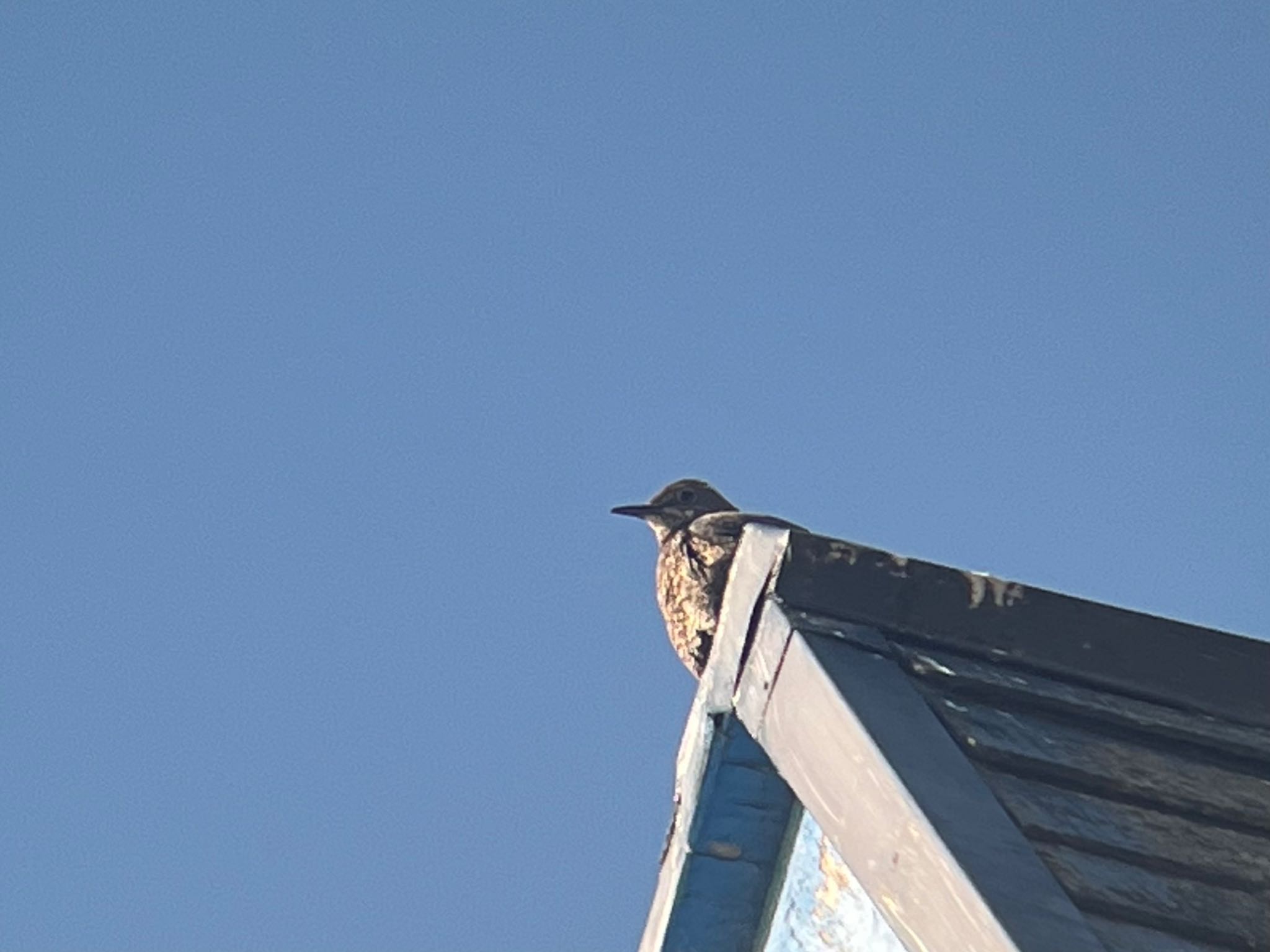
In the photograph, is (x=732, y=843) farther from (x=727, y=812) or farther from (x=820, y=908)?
(x=820, y=908)

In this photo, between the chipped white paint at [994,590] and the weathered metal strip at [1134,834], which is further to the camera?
the chipped white paint at [994,590]

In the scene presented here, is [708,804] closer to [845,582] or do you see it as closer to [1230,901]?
[845,582]

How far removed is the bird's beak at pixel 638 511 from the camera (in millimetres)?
6742

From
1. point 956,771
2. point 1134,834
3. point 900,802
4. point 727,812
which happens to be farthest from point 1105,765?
point 727,812

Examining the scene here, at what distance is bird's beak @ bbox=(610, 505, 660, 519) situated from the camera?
674cm

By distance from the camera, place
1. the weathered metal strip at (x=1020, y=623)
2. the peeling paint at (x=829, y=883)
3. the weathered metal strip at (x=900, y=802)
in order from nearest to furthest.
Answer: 1. the weathered metal strip at (x=900, y=802)
2. the peeling paint at (x=829, y=883)
3. the weathered metal strip at (x=1020, y=623)

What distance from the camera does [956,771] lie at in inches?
89.6

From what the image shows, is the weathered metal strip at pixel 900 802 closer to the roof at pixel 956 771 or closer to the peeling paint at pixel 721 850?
the roof at pixel 956 771

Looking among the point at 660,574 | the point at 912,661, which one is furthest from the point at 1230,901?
the point at 660,574

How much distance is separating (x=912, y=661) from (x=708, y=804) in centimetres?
36

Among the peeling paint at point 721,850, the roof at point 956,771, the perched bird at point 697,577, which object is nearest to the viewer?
the roof at point 956,771

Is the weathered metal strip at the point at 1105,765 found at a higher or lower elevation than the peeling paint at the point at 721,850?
higher

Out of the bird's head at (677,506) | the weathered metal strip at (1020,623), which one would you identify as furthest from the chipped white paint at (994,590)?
the bird's head at (677,506)

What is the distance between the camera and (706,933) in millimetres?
2846
